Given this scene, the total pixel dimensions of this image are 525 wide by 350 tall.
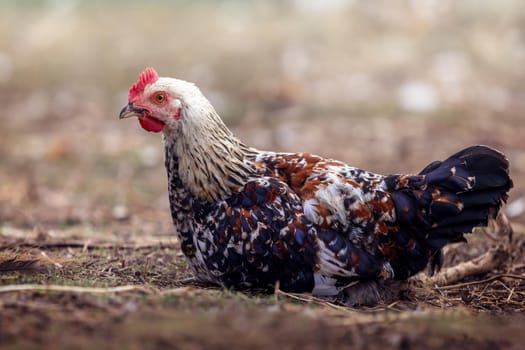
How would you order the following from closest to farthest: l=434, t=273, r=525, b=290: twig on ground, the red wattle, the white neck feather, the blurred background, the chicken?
1. the chicken
2. the white neck feather
3. the red wattle
4. l=434, t=273, r=525, b=290: twig on ground
5. the blurred background

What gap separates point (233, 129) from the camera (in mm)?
10031

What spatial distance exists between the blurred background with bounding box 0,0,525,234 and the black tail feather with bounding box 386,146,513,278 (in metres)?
3.25

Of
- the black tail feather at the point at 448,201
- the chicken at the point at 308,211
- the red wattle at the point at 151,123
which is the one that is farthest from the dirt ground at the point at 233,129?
the red wattle at the point at 151,123

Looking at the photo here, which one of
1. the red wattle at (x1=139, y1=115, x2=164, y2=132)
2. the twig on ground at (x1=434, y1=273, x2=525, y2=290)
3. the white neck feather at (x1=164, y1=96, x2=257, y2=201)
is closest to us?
the white neck feather at (x1=164, y1=96, x2=257, y2=201)

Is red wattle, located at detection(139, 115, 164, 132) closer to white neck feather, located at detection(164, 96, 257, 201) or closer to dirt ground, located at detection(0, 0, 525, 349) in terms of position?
white neck feather, located at detection(164, 96, 257, 201)

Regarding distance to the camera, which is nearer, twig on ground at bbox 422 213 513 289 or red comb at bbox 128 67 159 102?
red comb at bbox 128 67 159 102

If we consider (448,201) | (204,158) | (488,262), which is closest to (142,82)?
(204,158)

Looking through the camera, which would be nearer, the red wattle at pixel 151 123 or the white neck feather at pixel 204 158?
the white neck feather at pixel 204 158

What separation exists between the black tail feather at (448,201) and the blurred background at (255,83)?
325 cm

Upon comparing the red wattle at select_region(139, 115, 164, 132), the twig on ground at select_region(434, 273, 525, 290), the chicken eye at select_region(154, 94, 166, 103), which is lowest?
the twig on ground at select_region(434, 273, 525, 290)

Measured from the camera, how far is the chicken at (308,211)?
3918mm

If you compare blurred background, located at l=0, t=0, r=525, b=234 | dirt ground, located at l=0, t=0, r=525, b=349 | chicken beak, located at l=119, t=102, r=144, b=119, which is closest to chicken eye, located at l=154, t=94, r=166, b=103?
chicken beak, located at l=119, t=102, r=144, b=119

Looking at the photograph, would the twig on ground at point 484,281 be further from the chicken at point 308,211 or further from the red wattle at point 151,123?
the red wattle at point 151,123

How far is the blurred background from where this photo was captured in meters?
8.52
